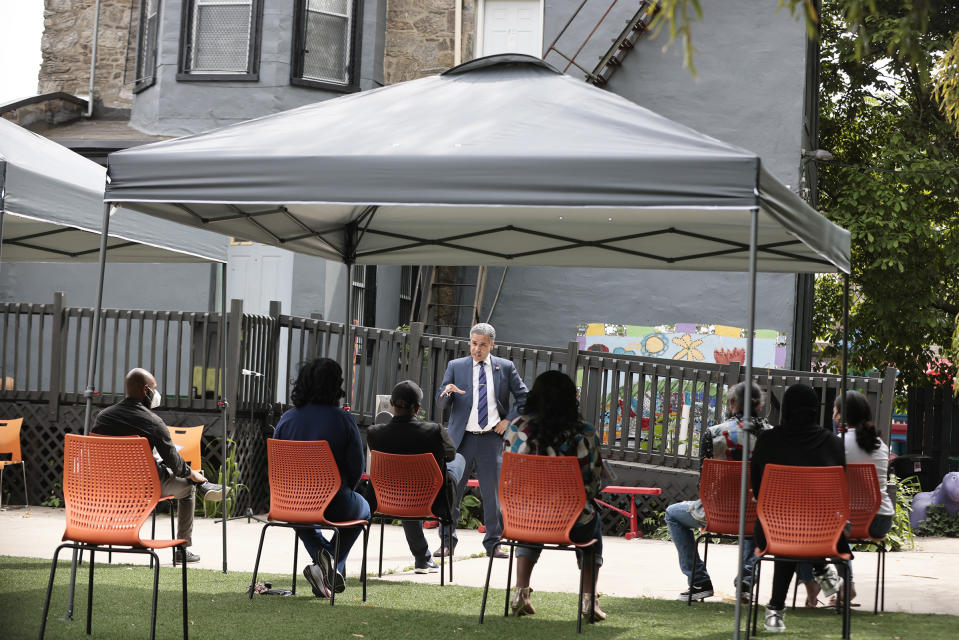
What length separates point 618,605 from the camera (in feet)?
25.1

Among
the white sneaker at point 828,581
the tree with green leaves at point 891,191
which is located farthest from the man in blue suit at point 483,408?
the tree with green leaves at point 891,191

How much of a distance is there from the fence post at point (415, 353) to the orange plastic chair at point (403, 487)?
476cm

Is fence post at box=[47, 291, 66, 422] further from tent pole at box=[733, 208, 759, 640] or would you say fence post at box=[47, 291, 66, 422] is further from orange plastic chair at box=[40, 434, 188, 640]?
tent pole at box=[733, 208, 759, 640]

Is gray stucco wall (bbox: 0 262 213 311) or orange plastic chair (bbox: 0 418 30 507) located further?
gray stucco wall (bbox: 0 262 213 311)

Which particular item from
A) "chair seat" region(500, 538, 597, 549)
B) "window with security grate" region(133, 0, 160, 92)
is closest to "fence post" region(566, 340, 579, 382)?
"chair seat" region(500, 538, 597, 549)

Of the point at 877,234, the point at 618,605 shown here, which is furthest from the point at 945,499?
the point at 618,605

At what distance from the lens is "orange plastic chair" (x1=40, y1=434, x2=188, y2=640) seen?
19.2 feet

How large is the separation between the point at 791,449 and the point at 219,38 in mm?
12511

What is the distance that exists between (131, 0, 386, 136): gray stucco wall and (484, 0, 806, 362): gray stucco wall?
157 inches

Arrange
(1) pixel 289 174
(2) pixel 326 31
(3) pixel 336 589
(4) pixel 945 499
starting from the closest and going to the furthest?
(1) pixel 289 174
(3) pixel 336 589
(4) pixel 945 499
(2) pixel 326 31

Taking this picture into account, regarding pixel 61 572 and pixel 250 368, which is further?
pixel 250 368

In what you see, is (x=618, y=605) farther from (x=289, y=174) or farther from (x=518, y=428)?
(x=289, y=174)

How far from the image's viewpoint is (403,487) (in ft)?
25.5

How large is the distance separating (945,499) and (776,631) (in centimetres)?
913
